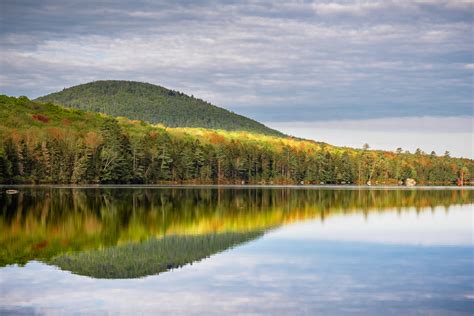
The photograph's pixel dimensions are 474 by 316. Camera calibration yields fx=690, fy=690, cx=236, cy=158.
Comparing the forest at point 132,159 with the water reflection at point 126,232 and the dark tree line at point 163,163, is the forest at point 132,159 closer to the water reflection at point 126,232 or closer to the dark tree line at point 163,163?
the dark tree line at point 163,163

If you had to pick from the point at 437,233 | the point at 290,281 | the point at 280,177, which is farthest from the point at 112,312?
the point at 280,177

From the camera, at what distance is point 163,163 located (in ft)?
437

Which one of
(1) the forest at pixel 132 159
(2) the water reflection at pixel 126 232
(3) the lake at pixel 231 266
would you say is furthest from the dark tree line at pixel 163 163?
(3) the lake at pixel 231 266

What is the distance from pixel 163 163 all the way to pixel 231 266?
11136 cm

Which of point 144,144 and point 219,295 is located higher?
point 144,144

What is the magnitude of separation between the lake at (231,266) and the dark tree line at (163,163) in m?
70.1

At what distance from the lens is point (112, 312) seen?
15836 mm

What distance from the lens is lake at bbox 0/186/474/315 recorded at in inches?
658

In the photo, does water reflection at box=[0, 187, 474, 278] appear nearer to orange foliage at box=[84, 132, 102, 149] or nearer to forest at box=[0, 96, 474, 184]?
forest at box=[0, 96, 474, 184]

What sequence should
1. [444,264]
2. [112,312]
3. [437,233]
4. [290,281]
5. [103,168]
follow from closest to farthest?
[112,312] < [290,281] < [444,264] < [437,233] < [103,168]

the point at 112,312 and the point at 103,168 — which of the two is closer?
the point at 112,312

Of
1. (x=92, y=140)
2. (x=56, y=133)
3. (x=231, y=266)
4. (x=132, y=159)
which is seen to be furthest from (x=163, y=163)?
(x=231, y=266)

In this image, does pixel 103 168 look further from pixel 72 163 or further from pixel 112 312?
pixel 112 312

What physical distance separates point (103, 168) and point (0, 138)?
710 inches
